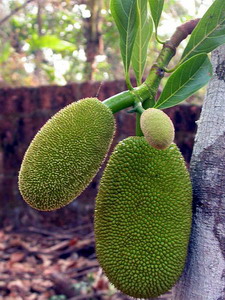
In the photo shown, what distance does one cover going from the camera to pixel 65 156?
1.90 ft

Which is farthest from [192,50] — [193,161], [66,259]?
[66,259]

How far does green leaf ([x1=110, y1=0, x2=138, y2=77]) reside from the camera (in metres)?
0.60

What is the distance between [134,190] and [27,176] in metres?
0.16

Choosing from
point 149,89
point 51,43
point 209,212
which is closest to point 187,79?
point 149,89

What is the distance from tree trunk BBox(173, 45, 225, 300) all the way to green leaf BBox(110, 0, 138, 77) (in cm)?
15

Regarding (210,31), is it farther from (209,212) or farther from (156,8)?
(209,212)

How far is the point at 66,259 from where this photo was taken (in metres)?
1.88

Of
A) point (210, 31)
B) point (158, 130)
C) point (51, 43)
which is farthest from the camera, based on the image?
point (51, 43)

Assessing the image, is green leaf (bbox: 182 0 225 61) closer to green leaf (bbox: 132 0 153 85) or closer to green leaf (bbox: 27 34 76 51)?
green leaf (bbox: 132 0 153 85)

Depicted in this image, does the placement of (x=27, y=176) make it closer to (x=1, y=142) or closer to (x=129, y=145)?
(x=129, y=145)

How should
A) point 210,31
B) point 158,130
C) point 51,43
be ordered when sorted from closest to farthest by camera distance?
1. point 158,130
2. point 210,31
3. point 51,43

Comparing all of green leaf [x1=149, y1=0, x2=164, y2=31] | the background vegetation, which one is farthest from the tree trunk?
the background vegetation

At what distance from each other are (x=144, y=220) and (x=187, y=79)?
0.22 meters

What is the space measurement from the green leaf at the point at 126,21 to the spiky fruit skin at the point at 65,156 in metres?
0.10
